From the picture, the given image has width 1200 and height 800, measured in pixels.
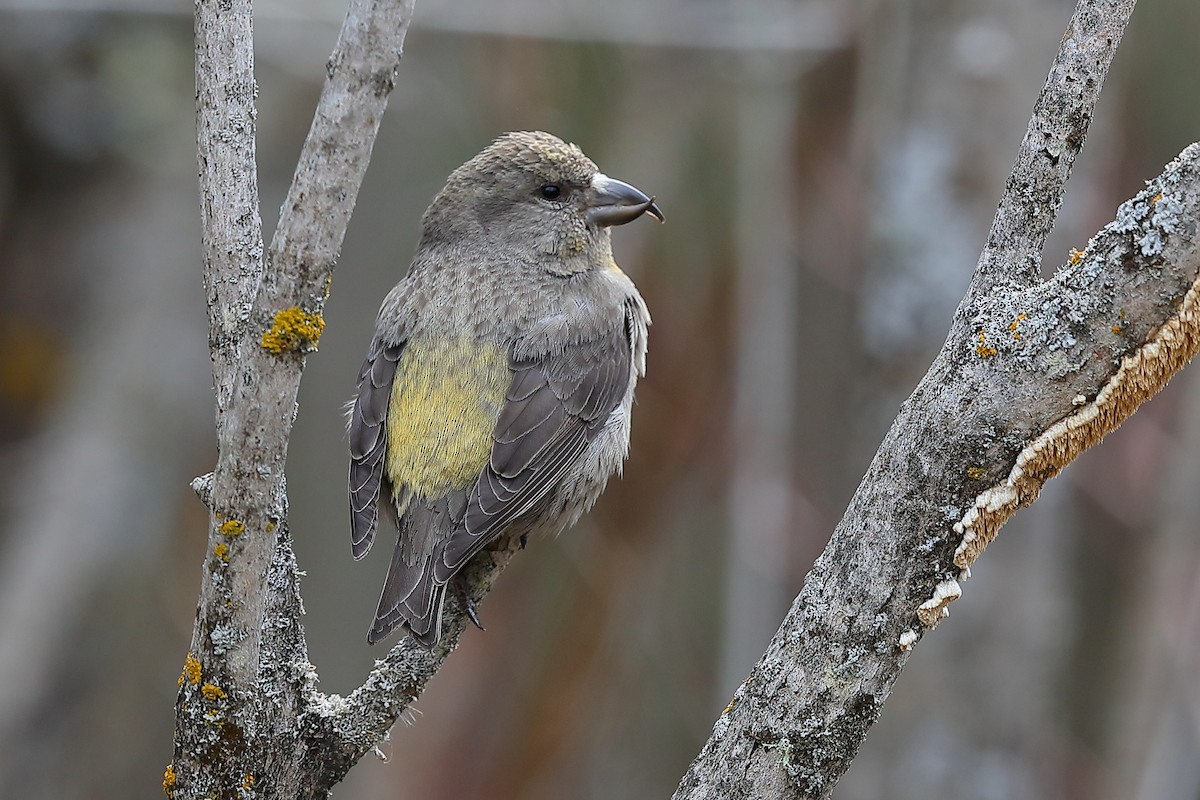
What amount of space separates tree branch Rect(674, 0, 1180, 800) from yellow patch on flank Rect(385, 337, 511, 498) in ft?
4.08

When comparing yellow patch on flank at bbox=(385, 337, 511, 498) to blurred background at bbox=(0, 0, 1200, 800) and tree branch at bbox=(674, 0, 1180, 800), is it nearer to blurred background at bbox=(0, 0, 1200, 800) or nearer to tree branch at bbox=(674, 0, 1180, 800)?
tree branch at bbox=(674, 0, 1180, 800)

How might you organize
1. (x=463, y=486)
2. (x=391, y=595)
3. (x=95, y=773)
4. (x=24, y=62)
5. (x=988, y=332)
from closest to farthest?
(x=988, y=332), (x=391, y=595), (x=463, y=486), (x=24, y=62), (x=95, y=773)

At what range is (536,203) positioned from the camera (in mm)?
3818

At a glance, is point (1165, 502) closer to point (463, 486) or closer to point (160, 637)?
point (463, 486)

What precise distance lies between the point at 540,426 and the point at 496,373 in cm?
19

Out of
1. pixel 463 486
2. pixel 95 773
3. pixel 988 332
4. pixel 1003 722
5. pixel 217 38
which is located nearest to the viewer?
pixel 988 332

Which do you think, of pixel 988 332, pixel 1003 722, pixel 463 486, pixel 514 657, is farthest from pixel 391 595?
pixel 514 657

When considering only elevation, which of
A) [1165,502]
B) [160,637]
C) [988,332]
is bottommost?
[160,637]

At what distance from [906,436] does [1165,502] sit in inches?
181

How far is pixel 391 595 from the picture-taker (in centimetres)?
288

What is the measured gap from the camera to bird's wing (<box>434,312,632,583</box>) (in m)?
3.12

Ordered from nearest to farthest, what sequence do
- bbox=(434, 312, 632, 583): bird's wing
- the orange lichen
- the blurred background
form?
the orange lichen
bbox=(434, 312, 632, 583): bird's wing
the blurred background

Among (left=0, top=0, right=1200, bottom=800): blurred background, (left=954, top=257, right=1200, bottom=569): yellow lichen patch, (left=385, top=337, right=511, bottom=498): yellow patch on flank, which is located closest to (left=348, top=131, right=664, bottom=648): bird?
(left=385, top=337, right=511, bottom=498): yellow patch on flank

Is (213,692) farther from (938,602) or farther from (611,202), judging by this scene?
(611,202)
